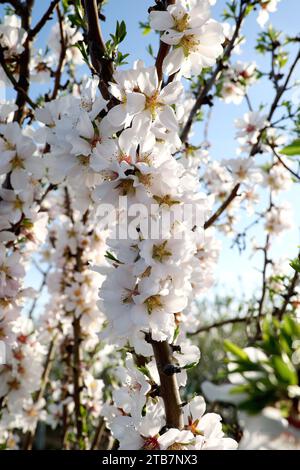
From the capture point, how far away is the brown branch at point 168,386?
3.95 ft

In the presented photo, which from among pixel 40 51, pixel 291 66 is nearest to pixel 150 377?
pixel 40 51

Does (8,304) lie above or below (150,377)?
above

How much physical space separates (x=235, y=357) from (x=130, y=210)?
720mm

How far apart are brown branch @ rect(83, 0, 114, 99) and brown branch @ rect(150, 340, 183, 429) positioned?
2.85ft

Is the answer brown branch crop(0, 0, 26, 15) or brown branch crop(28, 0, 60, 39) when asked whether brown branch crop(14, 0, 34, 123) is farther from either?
brown branch crop(0, 0, 26, 15)

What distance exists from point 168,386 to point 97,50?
1133mm

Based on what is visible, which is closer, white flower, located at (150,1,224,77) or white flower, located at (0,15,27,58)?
white flower, located at (150,1,224,77)

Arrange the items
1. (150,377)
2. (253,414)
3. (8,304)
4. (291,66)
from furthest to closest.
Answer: (291,66) → (8,304) → (150,377) → (253,414)

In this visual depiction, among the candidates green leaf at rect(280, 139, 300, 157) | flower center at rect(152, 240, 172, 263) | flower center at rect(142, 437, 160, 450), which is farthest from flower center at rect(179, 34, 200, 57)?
flower center at rect(142, 437, 160, 450)

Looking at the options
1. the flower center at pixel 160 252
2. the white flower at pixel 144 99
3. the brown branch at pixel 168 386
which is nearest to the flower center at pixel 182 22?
the white flower at pixel 144 99

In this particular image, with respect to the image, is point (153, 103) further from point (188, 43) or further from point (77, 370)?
point (77, 370)

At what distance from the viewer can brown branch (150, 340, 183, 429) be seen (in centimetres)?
120

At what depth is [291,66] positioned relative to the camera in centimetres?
294

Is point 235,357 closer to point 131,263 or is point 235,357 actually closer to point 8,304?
point 131,263
